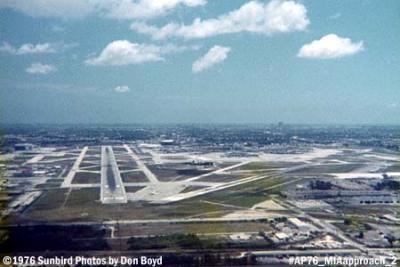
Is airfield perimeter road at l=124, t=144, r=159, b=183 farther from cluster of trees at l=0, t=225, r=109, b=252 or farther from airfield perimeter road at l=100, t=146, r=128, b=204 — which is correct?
cluster of trees at l=0, t=225, r=109, b=252

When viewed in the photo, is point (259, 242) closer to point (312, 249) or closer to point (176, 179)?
point (312, 249)

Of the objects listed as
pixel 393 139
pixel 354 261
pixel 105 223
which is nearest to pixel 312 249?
pixel 354 261

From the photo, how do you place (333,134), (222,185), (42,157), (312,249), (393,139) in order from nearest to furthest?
(312,249)
(222,185)
(42,157)
(393,139)
(333,134)

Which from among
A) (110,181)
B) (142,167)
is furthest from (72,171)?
(142,167)

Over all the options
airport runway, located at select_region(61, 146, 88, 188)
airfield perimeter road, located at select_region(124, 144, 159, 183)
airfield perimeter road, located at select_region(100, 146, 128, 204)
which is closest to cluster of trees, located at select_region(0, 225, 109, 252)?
airfield perimeter road, located at select_region(100, 146, 128, 204)

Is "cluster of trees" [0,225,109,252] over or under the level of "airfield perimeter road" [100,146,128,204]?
under

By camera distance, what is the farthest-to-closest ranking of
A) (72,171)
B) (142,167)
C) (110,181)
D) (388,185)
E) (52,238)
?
1. (142,167)
2. (72,171)
3. (110,181)
4. (388,185)
5. (52,238)

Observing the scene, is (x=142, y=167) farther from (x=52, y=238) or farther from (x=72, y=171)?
(x=52, y=238)

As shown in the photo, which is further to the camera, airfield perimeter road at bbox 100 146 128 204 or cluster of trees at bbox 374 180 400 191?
cluster of trees at bbox 374 180 400 191

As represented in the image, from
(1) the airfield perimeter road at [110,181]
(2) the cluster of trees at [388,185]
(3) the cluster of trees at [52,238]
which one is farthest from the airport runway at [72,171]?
(2) the cluster of trees at [388,185]
